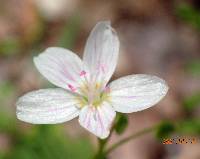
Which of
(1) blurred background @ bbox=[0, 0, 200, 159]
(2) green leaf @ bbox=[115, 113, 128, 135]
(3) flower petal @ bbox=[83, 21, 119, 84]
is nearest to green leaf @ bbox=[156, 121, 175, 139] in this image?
(2) green leaf @ bbox=[115, 113, 128, 135]

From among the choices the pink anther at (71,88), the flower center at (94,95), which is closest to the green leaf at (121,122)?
the flower center at (94,95)

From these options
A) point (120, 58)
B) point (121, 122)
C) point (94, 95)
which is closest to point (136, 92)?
point (121, 122)

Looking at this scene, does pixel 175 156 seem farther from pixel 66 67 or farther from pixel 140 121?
pixel 66 67

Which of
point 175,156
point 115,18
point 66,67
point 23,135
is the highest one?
point 66,67

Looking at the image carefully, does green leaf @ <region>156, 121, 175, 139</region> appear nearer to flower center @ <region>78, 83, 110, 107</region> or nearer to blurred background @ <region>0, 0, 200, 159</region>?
flower center @ <region>78, 83, 110, 107</region>

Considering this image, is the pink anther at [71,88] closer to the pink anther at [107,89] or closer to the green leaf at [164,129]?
the pink anther at [107,89]

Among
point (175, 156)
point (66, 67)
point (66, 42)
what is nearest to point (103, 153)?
point (66, 67)
